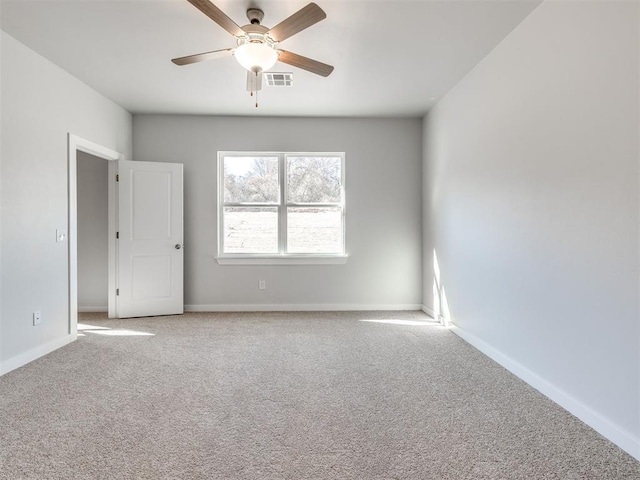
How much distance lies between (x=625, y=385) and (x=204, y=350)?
9.84 ft

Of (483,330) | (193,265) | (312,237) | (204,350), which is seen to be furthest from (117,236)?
(483,330)

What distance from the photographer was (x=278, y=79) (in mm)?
3568

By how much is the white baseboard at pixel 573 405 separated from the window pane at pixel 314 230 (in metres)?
2.38

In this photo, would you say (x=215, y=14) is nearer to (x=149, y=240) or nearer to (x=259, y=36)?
(x=259, y=36)

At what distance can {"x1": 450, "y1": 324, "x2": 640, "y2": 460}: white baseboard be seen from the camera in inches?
69.2

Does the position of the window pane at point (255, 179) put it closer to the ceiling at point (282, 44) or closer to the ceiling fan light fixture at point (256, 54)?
the ceiling at point (282, 44)

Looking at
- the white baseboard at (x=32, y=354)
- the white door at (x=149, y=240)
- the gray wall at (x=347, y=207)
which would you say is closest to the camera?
the white baseboard at (x=32, y=354)

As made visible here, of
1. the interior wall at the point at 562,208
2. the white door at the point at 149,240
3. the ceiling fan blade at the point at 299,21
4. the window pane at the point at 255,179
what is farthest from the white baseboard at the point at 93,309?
the interior wall at the point at 562,208

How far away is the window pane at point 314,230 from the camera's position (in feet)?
16.1

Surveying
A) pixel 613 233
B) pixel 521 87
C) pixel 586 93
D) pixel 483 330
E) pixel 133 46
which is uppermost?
pixel 133 46

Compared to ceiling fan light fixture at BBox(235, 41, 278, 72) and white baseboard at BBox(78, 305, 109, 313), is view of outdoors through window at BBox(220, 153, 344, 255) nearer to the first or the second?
white baseboard at BBox(78, 305, 109, 313)

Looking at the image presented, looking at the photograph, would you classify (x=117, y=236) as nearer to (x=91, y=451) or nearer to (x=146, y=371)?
(x=146, y=371)

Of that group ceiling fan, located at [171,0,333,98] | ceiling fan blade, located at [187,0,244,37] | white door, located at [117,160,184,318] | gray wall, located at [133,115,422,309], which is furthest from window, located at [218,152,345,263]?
ceiling fan blade, located at [187,0,244,37]

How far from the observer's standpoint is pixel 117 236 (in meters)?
4.41
